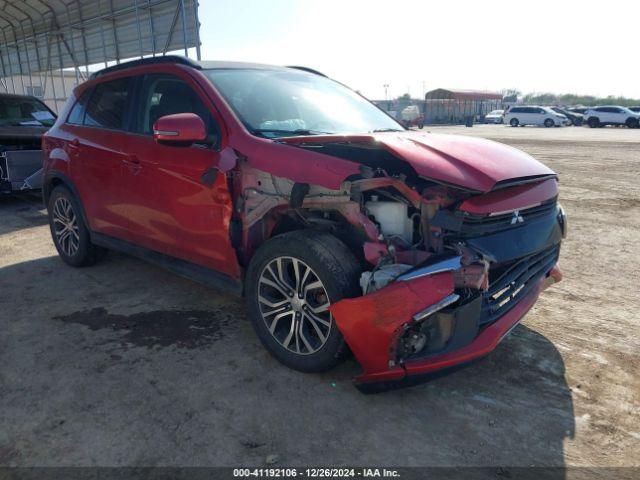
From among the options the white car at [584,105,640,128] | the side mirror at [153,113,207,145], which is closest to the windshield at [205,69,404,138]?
the side mirror at [153,113,207,145]

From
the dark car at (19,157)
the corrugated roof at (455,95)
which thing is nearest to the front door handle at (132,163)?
the dark car at (19,157)

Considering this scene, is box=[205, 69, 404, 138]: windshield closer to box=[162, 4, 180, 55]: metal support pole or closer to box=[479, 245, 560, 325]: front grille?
box=[479, 245, 560, 325]: front grille

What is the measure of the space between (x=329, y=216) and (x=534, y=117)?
42479 mm

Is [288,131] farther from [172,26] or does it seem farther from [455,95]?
[455,95]

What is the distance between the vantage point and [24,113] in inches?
360

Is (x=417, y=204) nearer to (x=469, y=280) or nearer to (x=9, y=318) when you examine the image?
(x=469, y=280)

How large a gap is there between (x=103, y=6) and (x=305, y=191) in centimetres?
1221

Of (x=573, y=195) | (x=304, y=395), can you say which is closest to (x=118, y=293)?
(x=304, y=395)

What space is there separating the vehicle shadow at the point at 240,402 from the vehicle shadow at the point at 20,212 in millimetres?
3827

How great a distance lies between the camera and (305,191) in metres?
2.87

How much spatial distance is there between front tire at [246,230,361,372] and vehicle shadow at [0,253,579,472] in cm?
17

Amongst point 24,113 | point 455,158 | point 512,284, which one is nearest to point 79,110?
point 455,158

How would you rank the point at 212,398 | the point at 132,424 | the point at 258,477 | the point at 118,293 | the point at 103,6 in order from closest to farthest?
the point at 258,477 → the point at 132,424 → the point at 212,398 → the point at 118,293 → the point at 103,6

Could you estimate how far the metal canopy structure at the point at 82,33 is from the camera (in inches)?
419
